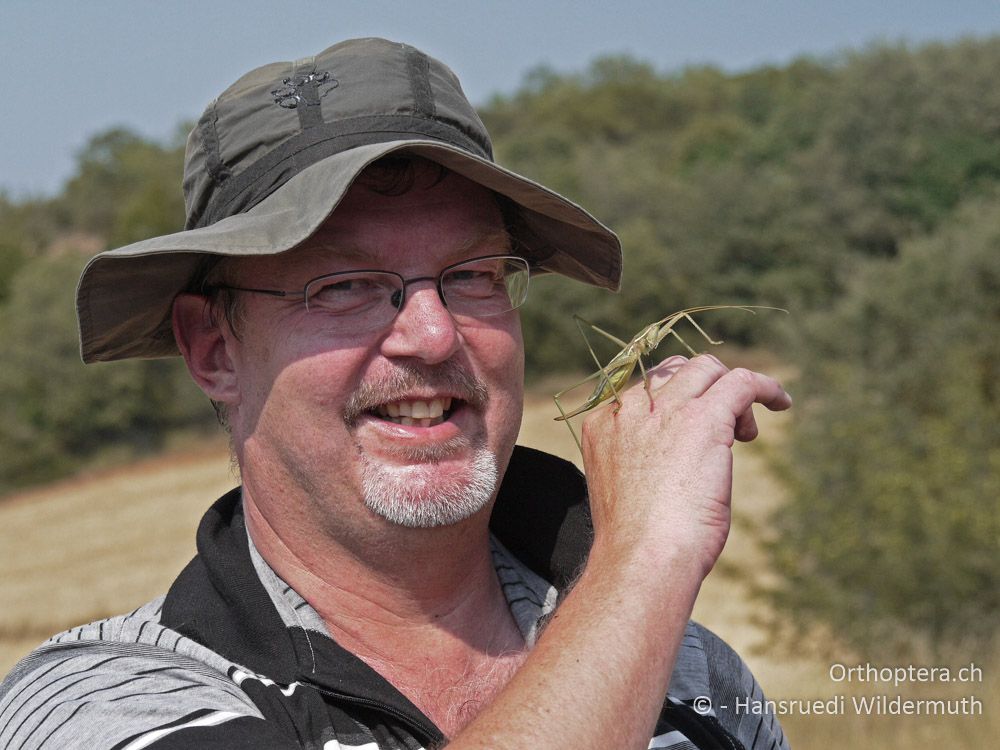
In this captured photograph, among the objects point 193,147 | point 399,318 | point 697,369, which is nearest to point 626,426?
point 697,369

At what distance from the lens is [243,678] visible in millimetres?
2199

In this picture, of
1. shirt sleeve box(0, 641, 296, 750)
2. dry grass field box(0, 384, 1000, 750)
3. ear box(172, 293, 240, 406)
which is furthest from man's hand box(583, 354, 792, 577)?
dry grass field box(0, 384, 1000, 750)

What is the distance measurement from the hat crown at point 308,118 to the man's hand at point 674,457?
0.88 metres

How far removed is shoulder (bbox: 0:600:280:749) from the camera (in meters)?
1.92

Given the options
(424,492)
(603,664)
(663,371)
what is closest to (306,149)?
(424,492)

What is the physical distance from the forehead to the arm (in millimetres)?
613

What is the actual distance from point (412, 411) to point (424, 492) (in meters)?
0.20

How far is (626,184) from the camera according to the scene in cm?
5703

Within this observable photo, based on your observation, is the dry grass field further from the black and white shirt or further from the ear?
the ear

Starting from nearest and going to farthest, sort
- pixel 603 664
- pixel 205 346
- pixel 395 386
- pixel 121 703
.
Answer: pixel 603 664, pixel 121 703, pixel 395 386, pixel 205 346

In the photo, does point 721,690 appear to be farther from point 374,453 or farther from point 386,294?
point 386,294

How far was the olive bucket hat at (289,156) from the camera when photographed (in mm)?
2393

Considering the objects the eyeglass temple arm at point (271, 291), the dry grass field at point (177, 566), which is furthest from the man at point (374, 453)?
the dry grass field at point (177, 566)

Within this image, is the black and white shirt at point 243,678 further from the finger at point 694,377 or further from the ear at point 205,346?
the finger at point 694,377
